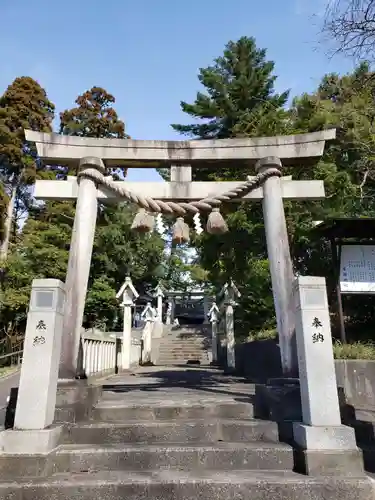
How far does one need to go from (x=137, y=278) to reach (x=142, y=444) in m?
24.2

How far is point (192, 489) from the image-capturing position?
3.26m

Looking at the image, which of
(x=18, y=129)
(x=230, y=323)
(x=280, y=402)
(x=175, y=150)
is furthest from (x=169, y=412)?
(x=18, y=129)

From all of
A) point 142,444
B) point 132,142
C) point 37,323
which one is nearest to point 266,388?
point 142,444

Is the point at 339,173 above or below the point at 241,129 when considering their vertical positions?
below

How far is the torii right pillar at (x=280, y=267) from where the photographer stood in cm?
512

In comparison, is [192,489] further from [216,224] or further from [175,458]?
[216,224]

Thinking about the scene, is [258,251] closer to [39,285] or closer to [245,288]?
[245,288]

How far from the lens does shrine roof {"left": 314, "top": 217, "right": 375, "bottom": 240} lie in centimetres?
823

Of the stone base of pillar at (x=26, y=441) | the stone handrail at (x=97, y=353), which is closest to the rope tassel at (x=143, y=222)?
the stone handrail at (x=97, y=353)

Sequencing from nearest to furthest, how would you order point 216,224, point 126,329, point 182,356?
1. point 216,224
2. point 126,329
3. point 182,356

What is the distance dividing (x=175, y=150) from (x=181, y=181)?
0.52 meters

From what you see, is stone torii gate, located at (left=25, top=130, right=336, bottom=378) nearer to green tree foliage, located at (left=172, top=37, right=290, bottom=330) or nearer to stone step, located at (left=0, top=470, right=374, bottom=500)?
stone step, located at (left=0, top=470, right=374, bottom=500)

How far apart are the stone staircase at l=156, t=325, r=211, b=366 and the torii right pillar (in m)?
12.4

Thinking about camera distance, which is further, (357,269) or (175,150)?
(357,269)
